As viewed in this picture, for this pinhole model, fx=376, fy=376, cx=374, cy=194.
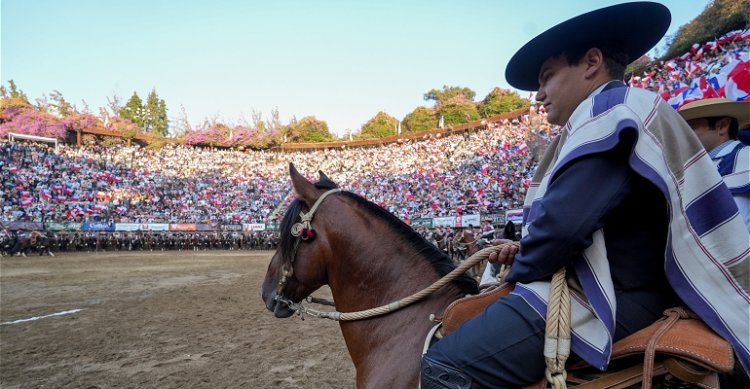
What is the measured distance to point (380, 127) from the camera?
56.8 metres

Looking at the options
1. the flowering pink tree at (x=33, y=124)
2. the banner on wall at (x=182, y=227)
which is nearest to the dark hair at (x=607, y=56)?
the banner on wall at (x=182, y=227)

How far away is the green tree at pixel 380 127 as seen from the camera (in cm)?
5662

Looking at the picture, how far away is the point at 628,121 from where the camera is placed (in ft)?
3.69

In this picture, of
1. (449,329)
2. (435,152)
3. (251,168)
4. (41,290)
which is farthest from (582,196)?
(251,168)

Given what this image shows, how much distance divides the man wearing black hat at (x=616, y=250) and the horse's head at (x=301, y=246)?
1.15m

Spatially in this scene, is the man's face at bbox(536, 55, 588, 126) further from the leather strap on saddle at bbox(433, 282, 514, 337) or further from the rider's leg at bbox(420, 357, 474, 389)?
the rider's leg at bbox(420, 357, 474, 389)

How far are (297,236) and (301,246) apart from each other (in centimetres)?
8

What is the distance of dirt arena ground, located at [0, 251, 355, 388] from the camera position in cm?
463

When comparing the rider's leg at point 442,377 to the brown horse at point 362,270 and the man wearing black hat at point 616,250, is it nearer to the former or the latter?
the man wearing black hat at point 616,250

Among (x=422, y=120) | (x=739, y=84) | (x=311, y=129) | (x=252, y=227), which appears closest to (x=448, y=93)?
(x=422, y=120)

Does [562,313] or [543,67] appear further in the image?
[543,67]

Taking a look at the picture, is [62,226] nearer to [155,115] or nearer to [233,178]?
[233,178]

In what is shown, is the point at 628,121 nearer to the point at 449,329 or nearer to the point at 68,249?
the point at 449,329

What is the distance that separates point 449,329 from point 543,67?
1.19 metres
